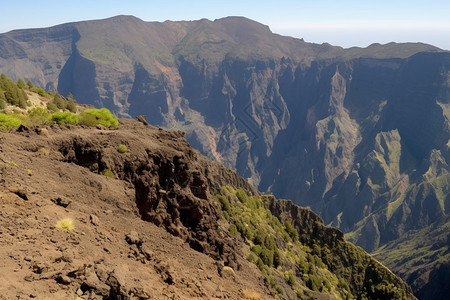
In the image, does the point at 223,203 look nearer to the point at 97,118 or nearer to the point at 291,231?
the point at 97,118

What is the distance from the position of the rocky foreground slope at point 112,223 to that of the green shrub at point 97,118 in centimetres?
129

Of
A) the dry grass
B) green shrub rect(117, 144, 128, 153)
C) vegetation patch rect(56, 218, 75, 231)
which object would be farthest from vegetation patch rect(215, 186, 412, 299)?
vegetation patch rect(56, 218, 75, 231)

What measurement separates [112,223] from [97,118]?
56.3 ft

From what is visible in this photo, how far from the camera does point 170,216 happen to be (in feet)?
89.3

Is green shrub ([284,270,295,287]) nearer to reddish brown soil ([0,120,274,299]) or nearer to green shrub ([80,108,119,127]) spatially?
reddish brown soil ([0,120,274,299])

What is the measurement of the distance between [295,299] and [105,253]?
2797 cm

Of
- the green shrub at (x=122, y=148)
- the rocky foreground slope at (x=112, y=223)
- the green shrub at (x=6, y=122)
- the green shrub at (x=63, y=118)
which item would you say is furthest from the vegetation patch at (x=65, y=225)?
the green shrub at (x=63, y=118)

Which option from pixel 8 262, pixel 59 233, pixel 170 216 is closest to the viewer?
pixel 8 262

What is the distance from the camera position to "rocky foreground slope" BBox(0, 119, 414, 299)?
13.0 m

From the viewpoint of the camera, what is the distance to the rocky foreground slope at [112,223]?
42.8 feet

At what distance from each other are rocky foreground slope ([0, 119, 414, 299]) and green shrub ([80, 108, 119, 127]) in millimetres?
1285

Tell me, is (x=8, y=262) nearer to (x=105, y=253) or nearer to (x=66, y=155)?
(x=105, y=253)

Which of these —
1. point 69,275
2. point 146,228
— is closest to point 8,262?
point 69,275

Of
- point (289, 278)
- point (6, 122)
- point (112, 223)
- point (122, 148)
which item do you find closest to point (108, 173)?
point (122, 148)
